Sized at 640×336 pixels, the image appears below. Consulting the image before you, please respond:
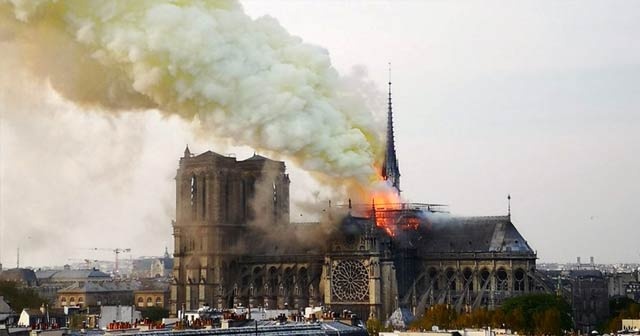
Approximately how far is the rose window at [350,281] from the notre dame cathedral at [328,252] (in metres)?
0.11

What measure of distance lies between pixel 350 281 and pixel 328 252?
459 centimetres

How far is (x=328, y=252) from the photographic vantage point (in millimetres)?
180500

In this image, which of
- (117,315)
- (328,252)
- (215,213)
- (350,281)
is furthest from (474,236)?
(117,315)

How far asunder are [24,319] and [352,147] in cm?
3158

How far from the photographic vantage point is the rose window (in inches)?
6969

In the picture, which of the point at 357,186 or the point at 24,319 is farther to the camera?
the point at 357,186

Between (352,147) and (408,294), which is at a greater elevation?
(352,147)

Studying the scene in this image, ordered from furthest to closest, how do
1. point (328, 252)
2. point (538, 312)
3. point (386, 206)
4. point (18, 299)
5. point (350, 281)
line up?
1. point (18, 299)
2. point (328, 252)
3. point (350, 281)
4. point (386, 206)
5. point (538, 312)

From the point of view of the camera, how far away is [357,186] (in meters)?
155

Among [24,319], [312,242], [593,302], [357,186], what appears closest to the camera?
[24,319]

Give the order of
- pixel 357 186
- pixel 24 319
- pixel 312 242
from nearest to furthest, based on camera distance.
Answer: pixel 24 319
pixel 357 186
pixel 312 242

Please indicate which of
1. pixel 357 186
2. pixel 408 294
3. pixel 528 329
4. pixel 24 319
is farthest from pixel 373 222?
pixel 24 319

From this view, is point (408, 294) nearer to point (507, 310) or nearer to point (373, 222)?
point (373, 222)

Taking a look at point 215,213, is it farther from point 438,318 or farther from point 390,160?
point 438,318
